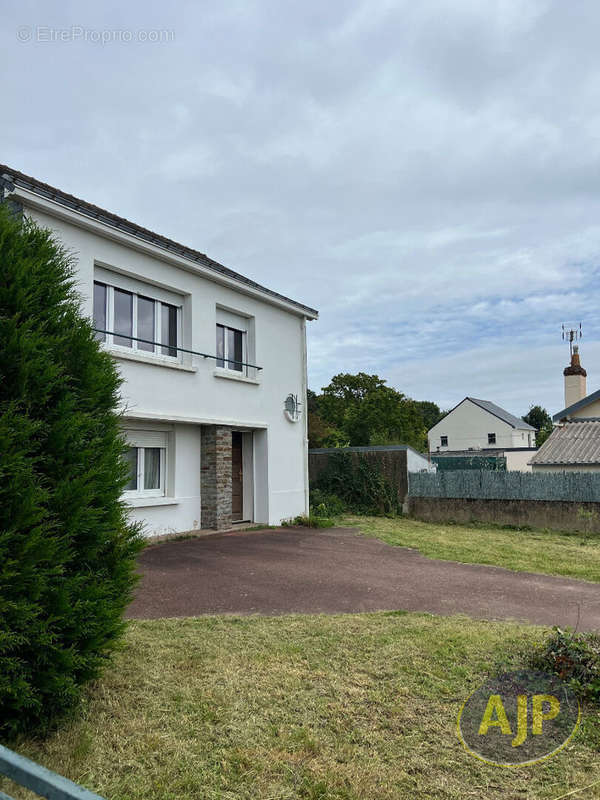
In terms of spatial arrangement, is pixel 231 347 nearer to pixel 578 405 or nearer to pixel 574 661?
pixel 574 661

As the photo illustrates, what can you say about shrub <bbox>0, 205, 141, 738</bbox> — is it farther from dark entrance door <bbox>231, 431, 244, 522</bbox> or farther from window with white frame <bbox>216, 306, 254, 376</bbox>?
dark entrance door <bbox>231, 431, 244, 522</bbox>

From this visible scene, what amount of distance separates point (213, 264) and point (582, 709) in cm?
1056

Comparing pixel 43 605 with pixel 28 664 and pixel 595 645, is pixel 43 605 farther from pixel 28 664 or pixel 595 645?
pixel 595 645

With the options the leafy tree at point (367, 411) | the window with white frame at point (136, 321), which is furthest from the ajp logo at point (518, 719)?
the leafy tree at point (367, 411)

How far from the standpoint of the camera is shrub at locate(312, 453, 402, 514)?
16875 mm

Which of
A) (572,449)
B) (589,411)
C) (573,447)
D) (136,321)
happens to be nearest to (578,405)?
(589,411)

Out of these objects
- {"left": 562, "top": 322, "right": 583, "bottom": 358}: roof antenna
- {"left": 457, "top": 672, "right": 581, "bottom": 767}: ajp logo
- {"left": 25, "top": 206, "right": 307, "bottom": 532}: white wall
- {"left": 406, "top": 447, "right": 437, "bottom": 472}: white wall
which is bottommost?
{"left": 457, "top": 672, "right": 581, "bottom": 767}: ajp logo

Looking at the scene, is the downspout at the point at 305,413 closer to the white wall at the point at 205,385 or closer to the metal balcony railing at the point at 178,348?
the white wall at the point at 205,385

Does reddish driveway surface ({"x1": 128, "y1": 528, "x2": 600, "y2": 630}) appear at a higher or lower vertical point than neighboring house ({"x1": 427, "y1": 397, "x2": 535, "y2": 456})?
lower

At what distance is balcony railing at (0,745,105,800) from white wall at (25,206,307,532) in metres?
7.74

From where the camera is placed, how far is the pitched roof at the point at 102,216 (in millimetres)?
8312

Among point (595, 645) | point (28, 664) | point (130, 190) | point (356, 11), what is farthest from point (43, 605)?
point (130, 190)

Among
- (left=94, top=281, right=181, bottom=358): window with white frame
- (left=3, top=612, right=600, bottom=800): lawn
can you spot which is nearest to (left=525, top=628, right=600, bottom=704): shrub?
(left=3, top=612, right=600, bottom=800): lawn

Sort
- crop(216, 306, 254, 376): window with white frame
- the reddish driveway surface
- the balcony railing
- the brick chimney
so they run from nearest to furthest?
the balcony railing → the reddish driveway surface → crop(216, 306, 254, 376): window with white frame → the brick chimney
